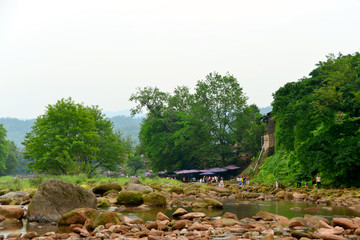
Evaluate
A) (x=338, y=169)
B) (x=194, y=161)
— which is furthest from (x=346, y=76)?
(x=194, y=161)

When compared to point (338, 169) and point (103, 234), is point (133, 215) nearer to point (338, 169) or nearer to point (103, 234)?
point (103, 234)

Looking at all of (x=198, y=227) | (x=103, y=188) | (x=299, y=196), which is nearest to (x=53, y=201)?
(x=198, y=227)

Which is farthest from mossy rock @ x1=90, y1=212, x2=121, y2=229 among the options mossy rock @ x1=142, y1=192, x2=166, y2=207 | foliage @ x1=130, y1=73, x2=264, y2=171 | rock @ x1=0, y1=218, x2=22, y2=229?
foliage @ x1=130, y1=73, x2=264, y2=171

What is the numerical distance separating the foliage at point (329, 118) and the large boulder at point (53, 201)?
1966 cm

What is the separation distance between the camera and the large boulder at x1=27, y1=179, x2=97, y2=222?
1451 cm

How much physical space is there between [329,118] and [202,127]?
3381 cm

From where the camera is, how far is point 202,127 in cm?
6072

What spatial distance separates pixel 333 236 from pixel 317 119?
19.2 metres

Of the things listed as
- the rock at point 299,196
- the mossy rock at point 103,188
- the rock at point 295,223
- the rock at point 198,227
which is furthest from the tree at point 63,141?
the rock at point 295,223

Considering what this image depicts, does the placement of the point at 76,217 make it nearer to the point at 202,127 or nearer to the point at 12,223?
the point at 12,223

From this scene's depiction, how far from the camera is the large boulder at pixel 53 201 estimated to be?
14.5 meters

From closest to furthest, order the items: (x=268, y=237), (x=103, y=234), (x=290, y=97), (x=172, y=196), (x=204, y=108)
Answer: (x=268, y=237)
(x=103, y=234)
(x=172, y=196)
(x=290, y=97)
(x=204, y=108)

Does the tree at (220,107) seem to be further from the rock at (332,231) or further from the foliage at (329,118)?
the rock at (332,231)

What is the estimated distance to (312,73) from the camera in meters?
34.4
